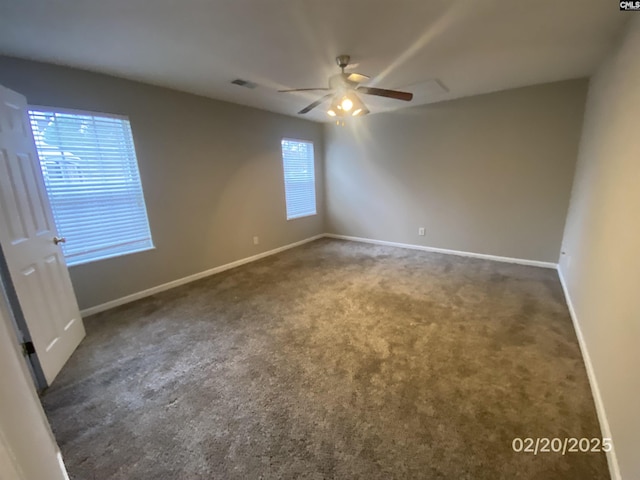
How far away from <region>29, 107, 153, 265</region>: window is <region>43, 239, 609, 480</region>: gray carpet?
0.78 m

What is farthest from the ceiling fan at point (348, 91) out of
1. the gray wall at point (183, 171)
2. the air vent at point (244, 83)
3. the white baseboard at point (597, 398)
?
the white baseboard at point (597, 398)

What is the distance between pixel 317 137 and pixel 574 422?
5.13 m

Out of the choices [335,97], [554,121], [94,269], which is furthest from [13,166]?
[554,121]

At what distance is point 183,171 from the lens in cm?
353

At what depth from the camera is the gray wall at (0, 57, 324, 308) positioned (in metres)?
2.72

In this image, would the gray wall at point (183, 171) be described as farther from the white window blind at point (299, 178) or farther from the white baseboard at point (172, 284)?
the white window blind at point (299, 178)

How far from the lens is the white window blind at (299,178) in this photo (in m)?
4.99

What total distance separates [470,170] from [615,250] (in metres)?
2.75

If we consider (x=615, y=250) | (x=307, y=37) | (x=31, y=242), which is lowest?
(x=615, y=250)

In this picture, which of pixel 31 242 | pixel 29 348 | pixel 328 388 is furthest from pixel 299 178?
pixel 29 348
